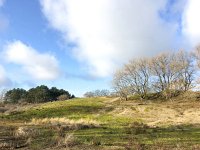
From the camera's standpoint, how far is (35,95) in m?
142

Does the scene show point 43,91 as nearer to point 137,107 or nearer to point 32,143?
point 137,107

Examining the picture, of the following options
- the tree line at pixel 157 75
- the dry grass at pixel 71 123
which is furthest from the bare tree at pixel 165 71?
the dry grass at pixel 71 123

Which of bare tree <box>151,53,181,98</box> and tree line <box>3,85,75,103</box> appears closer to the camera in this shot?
bare tree <box>151,53,181,98</box>

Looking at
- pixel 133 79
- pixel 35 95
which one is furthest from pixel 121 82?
pixel 35 95

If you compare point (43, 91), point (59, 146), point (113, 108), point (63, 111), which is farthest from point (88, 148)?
point (43, 91)

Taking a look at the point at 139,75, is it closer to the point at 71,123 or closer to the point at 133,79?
the point at 133,79

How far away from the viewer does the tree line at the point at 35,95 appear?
142 metres

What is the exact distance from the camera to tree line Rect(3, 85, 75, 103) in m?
142

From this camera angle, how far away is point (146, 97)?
4299 inches

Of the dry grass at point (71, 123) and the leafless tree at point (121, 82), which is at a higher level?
the leafless tree at point (121, 82)

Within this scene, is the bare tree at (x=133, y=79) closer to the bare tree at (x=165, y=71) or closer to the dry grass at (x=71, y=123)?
the bare tree at (x=165, y=71)

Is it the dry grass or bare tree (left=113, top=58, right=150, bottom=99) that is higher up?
bare tree (left=113, top=58, right=150, bottom=99)

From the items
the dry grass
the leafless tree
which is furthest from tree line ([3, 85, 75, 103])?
the dry grass

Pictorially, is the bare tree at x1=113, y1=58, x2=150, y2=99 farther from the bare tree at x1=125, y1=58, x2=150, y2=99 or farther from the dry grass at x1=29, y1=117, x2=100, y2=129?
the dry grass at x1=29, y1=117, x2=100, y2=129
